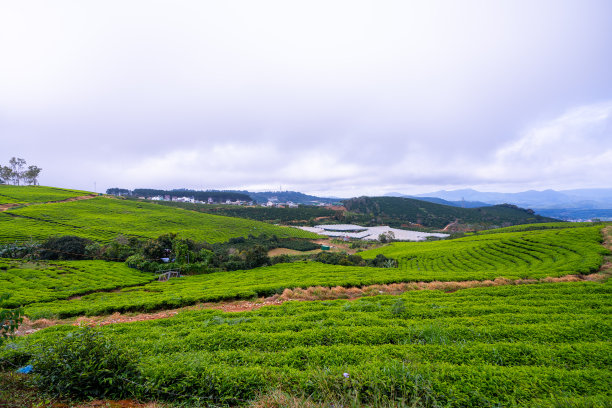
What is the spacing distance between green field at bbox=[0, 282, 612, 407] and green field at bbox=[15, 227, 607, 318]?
21.1ft

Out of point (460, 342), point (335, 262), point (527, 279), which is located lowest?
point (335, 262)

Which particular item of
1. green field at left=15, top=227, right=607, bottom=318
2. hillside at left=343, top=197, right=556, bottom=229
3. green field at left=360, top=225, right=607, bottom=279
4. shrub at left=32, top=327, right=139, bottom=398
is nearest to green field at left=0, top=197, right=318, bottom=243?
green field at left=15, top=227, right=607, bottom=318

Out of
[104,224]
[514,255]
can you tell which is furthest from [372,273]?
[104,224]

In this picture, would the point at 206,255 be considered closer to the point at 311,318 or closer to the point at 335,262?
the point at 335,262

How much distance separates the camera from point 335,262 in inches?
1566

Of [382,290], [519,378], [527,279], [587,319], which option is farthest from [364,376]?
[527,279]

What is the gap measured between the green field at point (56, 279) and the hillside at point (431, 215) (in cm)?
13168

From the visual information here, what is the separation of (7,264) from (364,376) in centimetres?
4566

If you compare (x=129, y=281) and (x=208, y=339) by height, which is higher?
(x=208, y=339)

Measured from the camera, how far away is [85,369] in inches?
187

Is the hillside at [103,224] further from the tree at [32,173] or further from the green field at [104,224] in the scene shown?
the tree at [32,173]

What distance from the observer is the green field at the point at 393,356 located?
183 inches

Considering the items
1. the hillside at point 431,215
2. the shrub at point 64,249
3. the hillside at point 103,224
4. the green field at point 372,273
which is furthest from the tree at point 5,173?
the hillside at point 431,215

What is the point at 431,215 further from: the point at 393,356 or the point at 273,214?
the point at 393,356
